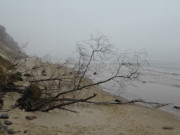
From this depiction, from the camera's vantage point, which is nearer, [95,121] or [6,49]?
[95,121]

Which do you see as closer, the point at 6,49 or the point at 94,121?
the point at 94,121

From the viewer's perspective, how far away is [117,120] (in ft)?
32.9

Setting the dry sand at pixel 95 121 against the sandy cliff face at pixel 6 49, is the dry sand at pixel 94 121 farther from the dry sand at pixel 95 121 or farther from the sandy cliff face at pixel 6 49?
the sandy cliff face at pixel 6 49

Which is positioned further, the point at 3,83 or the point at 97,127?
the point at 3,83

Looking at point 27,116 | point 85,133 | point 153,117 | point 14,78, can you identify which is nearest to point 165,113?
point 153,117

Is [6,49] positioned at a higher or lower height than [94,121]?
higher

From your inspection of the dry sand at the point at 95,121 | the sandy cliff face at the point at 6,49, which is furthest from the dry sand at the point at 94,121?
the sandy cliff face at the point at 6,49

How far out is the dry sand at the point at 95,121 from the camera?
723 centimetres

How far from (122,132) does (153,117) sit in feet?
13.1

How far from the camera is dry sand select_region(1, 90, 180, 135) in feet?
23.7

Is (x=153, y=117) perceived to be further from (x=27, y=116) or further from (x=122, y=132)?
(x=27, y=116)

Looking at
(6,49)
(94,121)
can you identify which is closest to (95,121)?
(94,121)

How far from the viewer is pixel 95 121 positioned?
931cm

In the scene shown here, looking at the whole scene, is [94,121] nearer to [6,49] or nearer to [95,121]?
[95,121]
